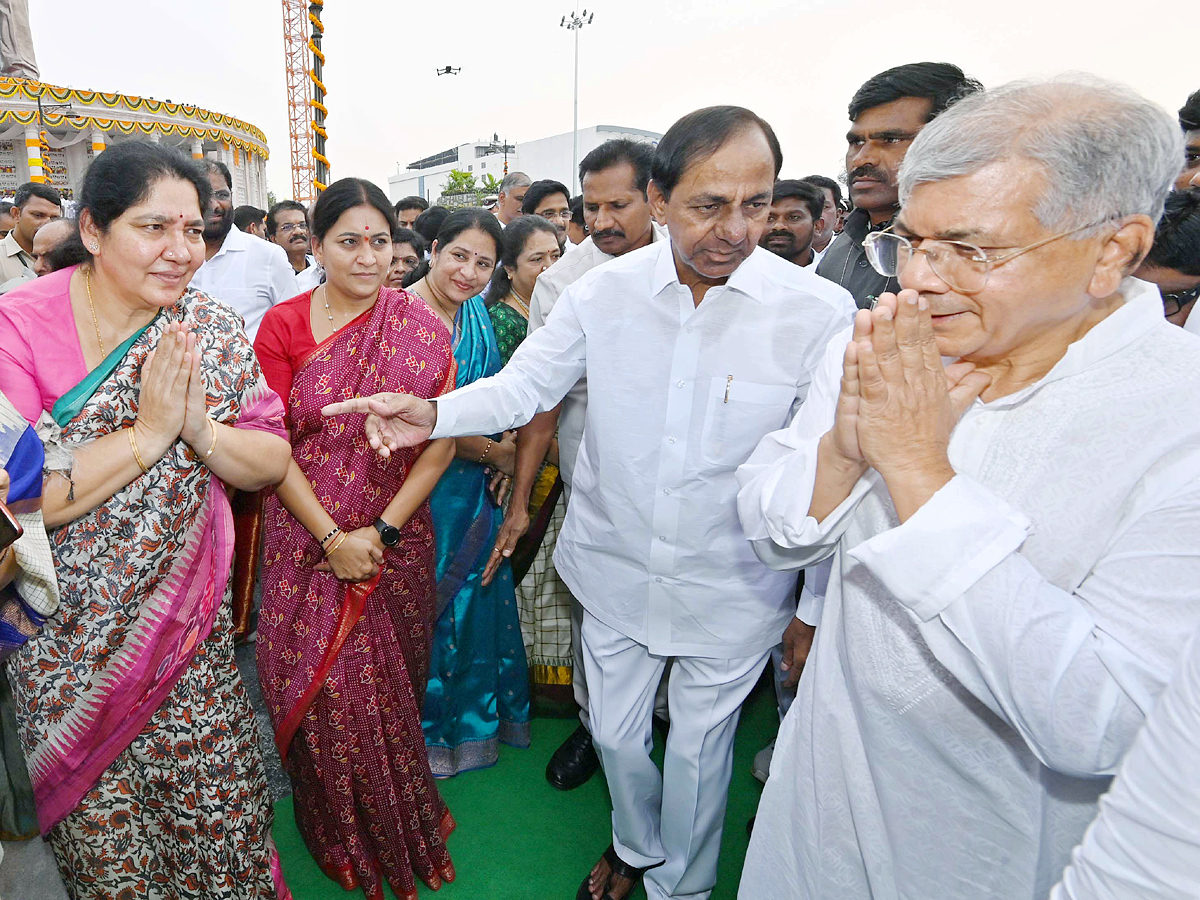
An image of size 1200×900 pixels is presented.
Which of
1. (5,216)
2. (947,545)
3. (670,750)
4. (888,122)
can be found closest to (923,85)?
(888,122)

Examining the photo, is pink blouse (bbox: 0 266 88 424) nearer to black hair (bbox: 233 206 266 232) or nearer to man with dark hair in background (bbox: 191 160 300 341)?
man with dark hair in background (bbox: 191 160 300 341)

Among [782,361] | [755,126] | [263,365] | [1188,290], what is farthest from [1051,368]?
[263,365]

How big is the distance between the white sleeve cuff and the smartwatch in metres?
1.63

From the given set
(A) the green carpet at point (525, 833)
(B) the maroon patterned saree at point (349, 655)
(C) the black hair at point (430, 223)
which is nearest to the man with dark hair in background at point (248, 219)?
(C) the black hair at point (430, 223)

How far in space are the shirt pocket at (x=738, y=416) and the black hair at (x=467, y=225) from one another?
1556 millimetres

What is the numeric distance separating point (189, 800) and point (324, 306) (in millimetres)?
1430

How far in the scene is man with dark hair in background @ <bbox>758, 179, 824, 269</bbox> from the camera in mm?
3646

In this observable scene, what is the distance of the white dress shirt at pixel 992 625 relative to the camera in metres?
0.85

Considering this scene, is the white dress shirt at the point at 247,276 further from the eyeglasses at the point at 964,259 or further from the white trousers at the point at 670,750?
the eyeglasses at the point at 964,259

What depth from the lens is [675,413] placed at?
6.34ft

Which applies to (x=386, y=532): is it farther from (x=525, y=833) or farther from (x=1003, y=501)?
(x=1003, y=501)

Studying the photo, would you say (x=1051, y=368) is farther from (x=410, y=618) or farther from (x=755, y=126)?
(x=410, y=618)

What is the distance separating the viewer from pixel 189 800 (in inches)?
73.7

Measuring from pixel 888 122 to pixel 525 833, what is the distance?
255 cm
